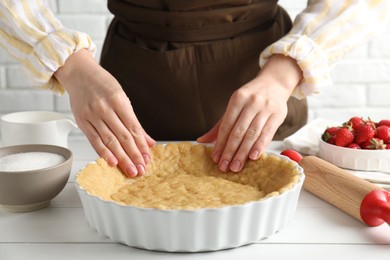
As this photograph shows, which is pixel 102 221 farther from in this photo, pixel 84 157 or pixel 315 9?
pixel 315 9

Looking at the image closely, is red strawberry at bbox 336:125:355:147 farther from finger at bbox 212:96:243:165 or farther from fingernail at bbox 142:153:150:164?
fingernail at bbox 142:153:150:164

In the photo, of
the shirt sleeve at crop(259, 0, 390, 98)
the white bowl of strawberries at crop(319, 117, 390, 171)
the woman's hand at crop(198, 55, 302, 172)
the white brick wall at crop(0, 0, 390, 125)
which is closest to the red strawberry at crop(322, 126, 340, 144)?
the white bowl of strawberries at crop(319, 117, 390, 171)

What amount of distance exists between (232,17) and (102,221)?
2.34ft

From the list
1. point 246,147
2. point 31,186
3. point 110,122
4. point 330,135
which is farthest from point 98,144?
point 330,135

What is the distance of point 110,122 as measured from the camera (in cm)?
113

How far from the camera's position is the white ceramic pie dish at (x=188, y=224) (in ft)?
2.76

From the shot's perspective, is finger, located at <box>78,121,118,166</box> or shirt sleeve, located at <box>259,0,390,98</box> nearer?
finger, located at <box>78,121,118,166</box>

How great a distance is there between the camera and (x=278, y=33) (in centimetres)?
154

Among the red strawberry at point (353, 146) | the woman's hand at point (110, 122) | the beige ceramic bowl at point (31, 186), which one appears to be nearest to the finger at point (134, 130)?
the woman's hand at point (110, 122)

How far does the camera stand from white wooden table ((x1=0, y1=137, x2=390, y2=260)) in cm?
88

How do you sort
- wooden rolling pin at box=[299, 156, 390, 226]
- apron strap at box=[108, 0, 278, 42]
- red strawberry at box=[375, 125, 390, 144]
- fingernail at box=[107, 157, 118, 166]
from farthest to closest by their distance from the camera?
apron strap at box=[108, 0, 278, 42] → red strawberry at box=[375, 125, 390, 144] → fingernail at box=[107, 157, 118, 166] → wooden rolling pin at box=[299, 156, 390, 226]

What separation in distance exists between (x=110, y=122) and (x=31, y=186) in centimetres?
21

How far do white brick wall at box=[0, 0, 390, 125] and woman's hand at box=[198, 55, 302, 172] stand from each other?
1174 millimetres

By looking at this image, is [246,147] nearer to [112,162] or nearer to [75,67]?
[112,162]
